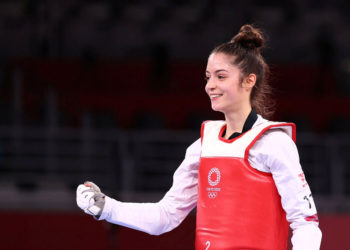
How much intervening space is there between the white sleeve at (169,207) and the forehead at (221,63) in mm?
281

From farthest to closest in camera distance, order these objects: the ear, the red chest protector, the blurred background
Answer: the blurred background, the ear, the red chest protector

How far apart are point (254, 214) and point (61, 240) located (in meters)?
2.99

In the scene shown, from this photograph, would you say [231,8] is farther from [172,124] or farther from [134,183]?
[134,183]

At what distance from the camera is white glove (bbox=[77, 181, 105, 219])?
6.51 ft

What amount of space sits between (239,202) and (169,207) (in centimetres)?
32

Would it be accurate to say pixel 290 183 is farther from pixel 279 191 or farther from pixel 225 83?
pixel 225 83

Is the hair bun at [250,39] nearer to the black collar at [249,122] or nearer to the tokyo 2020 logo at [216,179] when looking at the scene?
the black collar at [249,122]

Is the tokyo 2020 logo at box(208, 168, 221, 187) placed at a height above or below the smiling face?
below

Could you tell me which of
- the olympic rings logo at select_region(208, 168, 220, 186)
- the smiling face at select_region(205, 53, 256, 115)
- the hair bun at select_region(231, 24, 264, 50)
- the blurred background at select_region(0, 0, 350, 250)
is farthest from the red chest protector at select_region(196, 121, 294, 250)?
the blurred background at select_region(0, 0, 350, 250)

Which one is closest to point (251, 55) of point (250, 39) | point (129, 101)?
point (250, 39)

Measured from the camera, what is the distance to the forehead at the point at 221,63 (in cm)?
200

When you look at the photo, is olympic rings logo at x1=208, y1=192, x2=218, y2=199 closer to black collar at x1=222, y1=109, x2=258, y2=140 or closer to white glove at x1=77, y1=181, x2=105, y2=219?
black collar at x1=222, y1=109, x2=258, y2=140

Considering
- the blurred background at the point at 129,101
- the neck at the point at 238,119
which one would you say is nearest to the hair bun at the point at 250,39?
the neck at the point at 238,119

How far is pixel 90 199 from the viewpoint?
6.53 feet
